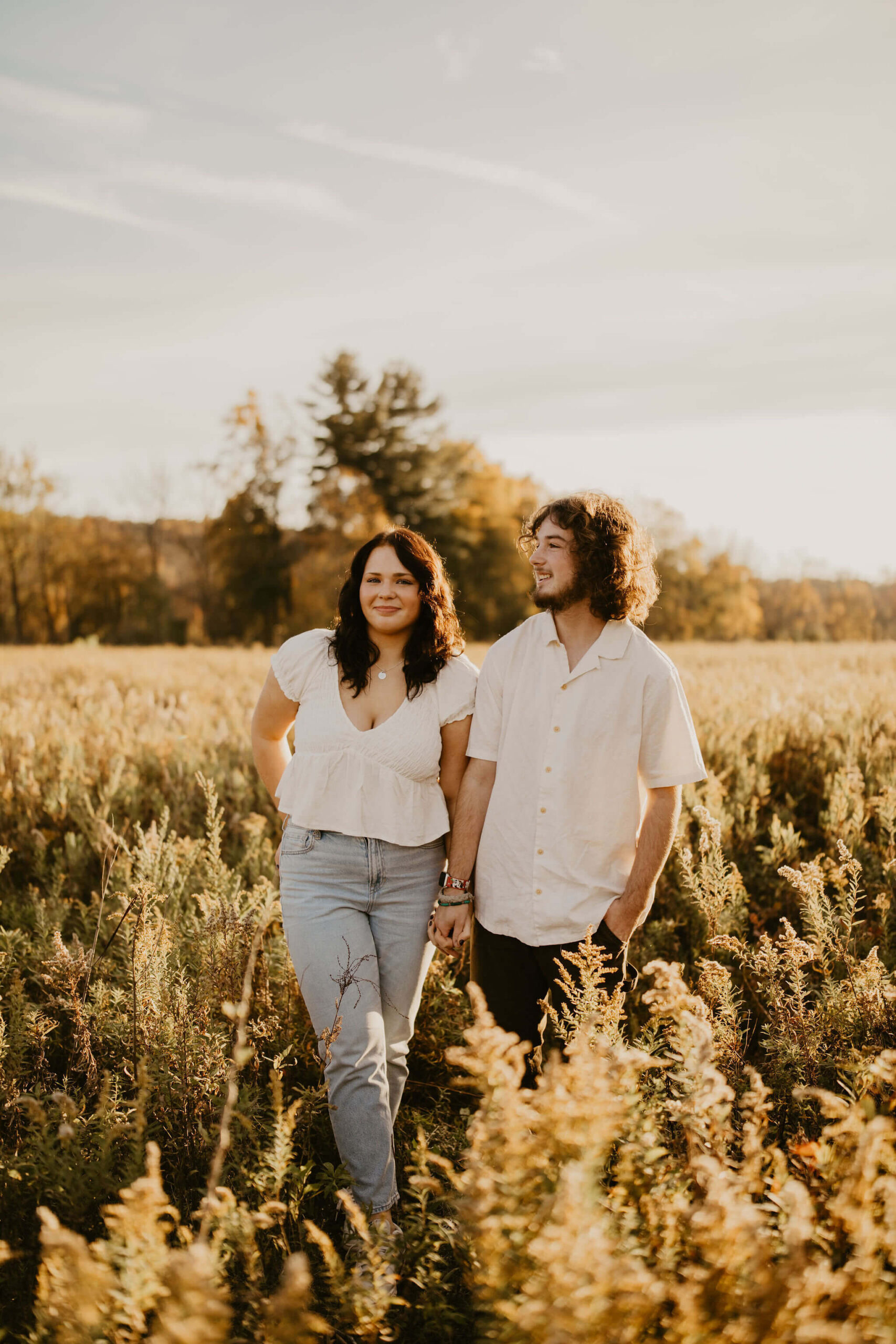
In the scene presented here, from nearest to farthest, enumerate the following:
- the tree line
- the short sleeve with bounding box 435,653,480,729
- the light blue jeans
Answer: the light blue jeans, the short sleeve with bounding box 435,653,480,729, the tree line

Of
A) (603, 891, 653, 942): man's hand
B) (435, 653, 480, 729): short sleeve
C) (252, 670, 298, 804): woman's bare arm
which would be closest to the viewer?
(603, 891, 653, 942): man's hand

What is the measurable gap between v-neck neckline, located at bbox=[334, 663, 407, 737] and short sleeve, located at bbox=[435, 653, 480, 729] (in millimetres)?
139

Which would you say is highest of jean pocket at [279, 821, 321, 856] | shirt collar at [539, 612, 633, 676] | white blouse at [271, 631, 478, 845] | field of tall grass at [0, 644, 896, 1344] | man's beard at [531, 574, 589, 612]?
man's beard at [531, 574, 589, 612]

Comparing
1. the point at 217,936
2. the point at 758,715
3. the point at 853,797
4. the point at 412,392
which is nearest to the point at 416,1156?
the point at 217,936

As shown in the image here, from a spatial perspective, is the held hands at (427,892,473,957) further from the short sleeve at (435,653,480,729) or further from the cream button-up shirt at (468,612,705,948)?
the short sleeve at (435,653,480,729)

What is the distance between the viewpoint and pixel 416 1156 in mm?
1803

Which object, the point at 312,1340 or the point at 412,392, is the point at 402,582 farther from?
the point at 412,392

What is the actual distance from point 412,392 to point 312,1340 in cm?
4291

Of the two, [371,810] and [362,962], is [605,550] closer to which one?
[371,810]

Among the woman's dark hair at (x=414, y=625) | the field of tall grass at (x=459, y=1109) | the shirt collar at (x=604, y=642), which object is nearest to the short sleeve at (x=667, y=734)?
the shirt collar at (x=604, y=642)

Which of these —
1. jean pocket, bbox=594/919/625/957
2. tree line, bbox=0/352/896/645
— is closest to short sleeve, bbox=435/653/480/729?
jean pocket, bbox=594/919/625/957

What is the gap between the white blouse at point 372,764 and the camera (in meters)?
2.83

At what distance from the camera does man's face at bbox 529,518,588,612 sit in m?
2.83

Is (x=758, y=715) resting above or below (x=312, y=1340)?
above
